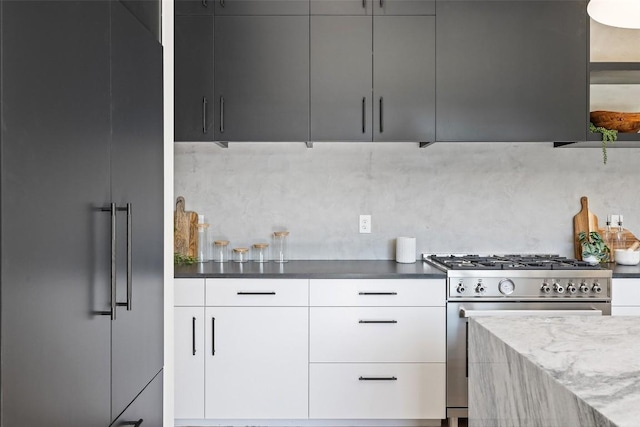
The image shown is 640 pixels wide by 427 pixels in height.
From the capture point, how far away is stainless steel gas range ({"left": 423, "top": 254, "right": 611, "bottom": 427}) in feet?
8.96

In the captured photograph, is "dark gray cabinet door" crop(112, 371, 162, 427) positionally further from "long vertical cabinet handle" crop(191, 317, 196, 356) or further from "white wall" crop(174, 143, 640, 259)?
"white wall" crop(174, 143, 640, 259)

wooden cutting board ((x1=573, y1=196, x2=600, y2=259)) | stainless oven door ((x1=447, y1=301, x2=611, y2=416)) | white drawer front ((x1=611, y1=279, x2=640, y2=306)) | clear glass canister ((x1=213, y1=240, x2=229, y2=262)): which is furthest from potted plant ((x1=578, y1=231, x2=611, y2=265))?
clear glass canister ((x1=213, y1=240, x2=229, y2=262))

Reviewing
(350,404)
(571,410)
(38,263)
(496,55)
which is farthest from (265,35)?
(571,410)

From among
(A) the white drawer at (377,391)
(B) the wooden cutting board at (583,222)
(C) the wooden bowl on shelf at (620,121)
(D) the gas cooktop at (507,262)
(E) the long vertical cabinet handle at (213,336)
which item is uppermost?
(C) the wooden bowl on shelf at (620,121)

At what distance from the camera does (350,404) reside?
9.14ft

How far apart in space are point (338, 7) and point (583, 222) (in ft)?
6.24

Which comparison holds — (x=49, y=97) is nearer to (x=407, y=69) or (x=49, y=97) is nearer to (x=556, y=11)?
(x=407, y=69)

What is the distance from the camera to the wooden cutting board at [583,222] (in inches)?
130

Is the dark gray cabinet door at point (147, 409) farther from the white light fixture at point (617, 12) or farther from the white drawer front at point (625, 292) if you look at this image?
the white drawer front at point (625, 292)

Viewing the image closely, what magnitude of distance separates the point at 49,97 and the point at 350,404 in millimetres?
2181

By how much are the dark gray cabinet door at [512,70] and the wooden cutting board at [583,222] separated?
1.82 feet

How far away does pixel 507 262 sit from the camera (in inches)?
116

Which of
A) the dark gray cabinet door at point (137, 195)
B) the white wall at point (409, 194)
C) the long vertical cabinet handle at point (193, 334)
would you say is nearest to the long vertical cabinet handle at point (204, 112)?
the white wall at point (409, 194)

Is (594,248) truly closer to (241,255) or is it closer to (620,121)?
(620,121)
